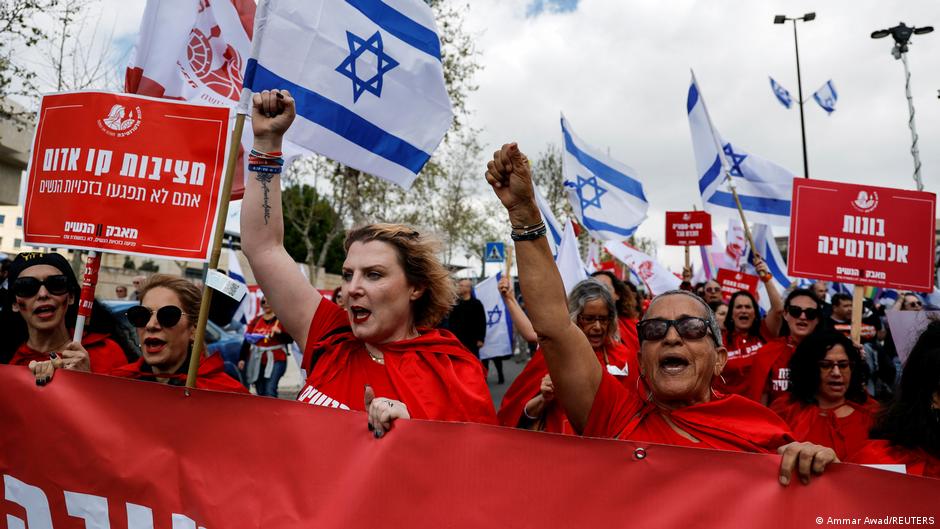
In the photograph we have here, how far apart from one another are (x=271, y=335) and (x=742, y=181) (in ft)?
20.6

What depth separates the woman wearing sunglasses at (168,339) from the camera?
284 centimetres

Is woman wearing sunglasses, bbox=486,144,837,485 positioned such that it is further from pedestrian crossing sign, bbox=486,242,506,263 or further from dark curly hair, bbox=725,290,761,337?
pedestrian crossing sign, bbox=486,242,506,263

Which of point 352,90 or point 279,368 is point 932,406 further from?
point 279,368

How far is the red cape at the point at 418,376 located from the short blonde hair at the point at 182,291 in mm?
845

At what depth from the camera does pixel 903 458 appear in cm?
236

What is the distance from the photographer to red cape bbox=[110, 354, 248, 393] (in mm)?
2812

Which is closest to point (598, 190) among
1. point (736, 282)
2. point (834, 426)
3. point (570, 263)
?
point (736, 282)

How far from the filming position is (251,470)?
2.07 meters

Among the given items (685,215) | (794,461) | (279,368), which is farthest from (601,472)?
(685,215)

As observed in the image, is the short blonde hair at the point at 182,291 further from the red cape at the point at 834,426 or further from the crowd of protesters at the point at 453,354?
the red cape at the point at 834,426

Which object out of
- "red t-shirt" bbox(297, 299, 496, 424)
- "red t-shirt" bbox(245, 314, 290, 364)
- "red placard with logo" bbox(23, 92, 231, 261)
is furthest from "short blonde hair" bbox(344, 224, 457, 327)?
"red t-shirt" bbox(245, 314, 290, 364)

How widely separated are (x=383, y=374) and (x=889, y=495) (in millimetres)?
1457

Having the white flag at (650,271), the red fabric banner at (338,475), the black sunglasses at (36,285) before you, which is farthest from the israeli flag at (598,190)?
the red fabric banner at (338,475)

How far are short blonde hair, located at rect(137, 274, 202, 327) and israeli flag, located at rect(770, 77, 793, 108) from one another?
19772 millimetres
